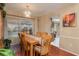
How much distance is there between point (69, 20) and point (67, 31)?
0.59 ft

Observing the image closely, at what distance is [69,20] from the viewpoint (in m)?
1.80

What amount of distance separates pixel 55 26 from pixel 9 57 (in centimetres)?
87

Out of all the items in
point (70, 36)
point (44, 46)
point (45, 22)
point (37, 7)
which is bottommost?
point (44, 46)

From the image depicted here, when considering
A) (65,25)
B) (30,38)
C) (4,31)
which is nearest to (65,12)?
(65,25)

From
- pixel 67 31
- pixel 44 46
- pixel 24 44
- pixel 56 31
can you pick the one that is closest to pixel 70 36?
pixel 67 31

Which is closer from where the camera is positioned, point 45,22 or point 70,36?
point 70,36

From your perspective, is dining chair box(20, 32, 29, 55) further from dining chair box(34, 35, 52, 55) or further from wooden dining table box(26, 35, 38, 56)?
dining chair box(34, 35, 52, 55)

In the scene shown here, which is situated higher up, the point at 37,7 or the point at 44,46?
the point at 37,7

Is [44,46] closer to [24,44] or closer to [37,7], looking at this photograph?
[24,44]

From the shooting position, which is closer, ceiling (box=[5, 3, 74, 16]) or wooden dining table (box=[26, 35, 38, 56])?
ceiling (box=[5, 3, 74, 16])

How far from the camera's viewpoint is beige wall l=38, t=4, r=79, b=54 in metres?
1.71

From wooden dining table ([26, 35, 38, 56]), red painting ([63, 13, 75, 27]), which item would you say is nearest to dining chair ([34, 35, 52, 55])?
wooden dining table ([26, 35, 38, 56])

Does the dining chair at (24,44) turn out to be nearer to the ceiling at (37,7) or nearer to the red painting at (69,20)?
the ceiling at (37,7)

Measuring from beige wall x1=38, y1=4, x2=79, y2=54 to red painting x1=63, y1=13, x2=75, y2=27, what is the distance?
0.16 feet
